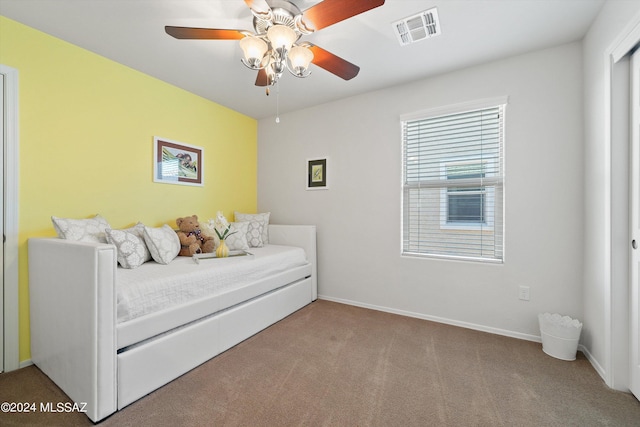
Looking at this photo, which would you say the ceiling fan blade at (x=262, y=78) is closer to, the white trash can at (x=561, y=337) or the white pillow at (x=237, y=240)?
the white pillow at (x=237, y=240)

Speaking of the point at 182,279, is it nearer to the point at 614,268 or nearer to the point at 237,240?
the point at 237,240

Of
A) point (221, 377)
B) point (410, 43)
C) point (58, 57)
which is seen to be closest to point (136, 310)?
point (221, 377)

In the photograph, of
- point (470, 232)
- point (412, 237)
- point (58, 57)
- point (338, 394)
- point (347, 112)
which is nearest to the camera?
point (338, 394)

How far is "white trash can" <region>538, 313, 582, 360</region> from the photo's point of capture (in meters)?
2.00

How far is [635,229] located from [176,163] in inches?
145

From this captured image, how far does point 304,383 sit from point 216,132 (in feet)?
9.55

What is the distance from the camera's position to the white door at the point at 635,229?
157 cm

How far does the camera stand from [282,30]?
147 cm

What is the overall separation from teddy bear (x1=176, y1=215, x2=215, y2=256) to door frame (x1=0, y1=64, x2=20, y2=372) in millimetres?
1073

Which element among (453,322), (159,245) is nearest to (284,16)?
(159,245)

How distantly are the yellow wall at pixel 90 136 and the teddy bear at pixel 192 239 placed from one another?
0.32 meters

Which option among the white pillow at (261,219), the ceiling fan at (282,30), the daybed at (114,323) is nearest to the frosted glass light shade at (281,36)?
the ceiling fan at (282,30)

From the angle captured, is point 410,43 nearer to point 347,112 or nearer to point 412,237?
point 347,112

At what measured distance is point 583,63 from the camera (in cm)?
214
